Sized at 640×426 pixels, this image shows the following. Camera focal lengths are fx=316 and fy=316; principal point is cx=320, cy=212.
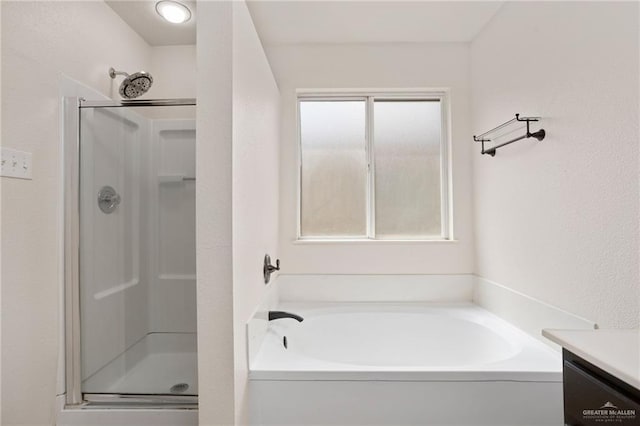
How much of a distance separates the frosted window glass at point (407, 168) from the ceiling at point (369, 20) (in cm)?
47

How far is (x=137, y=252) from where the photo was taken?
194 cm

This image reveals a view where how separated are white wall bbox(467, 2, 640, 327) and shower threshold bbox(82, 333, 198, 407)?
1.80 m

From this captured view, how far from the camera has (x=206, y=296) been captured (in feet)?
3.73

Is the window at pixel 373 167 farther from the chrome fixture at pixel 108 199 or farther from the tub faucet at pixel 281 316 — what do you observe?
the chrome fixture at pixel 108 199

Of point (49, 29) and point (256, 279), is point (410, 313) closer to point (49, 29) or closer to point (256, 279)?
point (256, 279)

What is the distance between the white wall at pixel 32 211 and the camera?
130cm

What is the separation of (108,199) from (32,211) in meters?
0.37

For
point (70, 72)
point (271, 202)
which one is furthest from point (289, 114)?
point (70, 72)

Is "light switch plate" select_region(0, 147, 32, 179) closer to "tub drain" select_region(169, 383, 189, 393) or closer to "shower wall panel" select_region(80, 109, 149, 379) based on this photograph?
"shower wall panel" select_region(80, 109, 149, 379)

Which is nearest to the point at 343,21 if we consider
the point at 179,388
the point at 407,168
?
the point at 407,168

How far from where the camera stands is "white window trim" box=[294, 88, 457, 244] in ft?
7.75

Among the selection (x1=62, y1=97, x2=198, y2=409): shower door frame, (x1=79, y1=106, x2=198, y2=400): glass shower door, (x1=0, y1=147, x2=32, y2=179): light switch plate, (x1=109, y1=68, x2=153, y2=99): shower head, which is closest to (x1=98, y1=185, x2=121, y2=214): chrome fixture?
(x1=79, y1=106, x2=198, y2=400): glass shower door

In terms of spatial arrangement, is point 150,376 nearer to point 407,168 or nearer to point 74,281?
point 74,281

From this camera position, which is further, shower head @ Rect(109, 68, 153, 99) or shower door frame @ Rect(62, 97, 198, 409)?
shower head @ Rect(109, 68, 153, 99)
